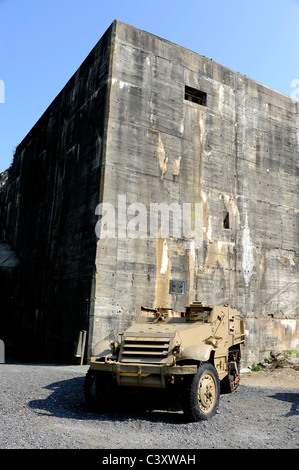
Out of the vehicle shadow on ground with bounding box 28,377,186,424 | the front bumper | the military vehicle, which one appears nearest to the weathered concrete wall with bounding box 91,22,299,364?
the vehicle shadow on ground with bounding box 28,377,186,424

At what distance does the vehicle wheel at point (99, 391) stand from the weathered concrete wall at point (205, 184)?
571 cm

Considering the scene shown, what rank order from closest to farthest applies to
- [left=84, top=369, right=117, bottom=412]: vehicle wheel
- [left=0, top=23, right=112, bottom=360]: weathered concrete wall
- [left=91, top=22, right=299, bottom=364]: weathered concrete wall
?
[left=84, top=369, right=117, bottom=412]: vehicle wheel
[left=91, top=22, right=299, bottom=364]: weathered concrete wall
[left=0, top=23, right=112, bottom=360]: weathered concrete wall

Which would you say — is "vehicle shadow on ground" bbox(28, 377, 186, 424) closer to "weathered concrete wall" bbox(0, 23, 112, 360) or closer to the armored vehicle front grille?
the armored vehicle front grille

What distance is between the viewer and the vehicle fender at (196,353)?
23.9 ft

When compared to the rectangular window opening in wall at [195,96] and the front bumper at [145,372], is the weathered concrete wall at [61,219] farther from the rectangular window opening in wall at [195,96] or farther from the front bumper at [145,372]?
the front bumper at [145,372]

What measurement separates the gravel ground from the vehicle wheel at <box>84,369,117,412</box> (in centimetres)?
24

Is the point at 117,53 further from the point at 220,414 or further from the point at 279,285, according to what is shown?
the point at 220,414

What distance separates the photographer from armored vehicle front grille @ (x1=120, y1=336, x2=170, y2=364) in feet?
24.8

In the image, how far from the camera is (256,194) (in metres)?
18.6

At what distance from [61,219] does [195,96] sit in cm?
813

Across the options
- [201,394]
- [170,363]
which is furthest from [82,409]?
[201,394]

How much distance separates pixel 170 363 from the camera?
734cm

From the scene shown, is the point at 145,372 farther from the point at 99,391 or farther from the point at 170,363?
the point at 99,391

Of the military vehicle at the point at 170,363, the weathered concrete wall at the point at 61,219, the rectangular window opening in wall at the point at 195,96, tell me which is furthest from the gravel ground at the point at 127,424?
the rectangular window opening in wall at the point at 195,96
